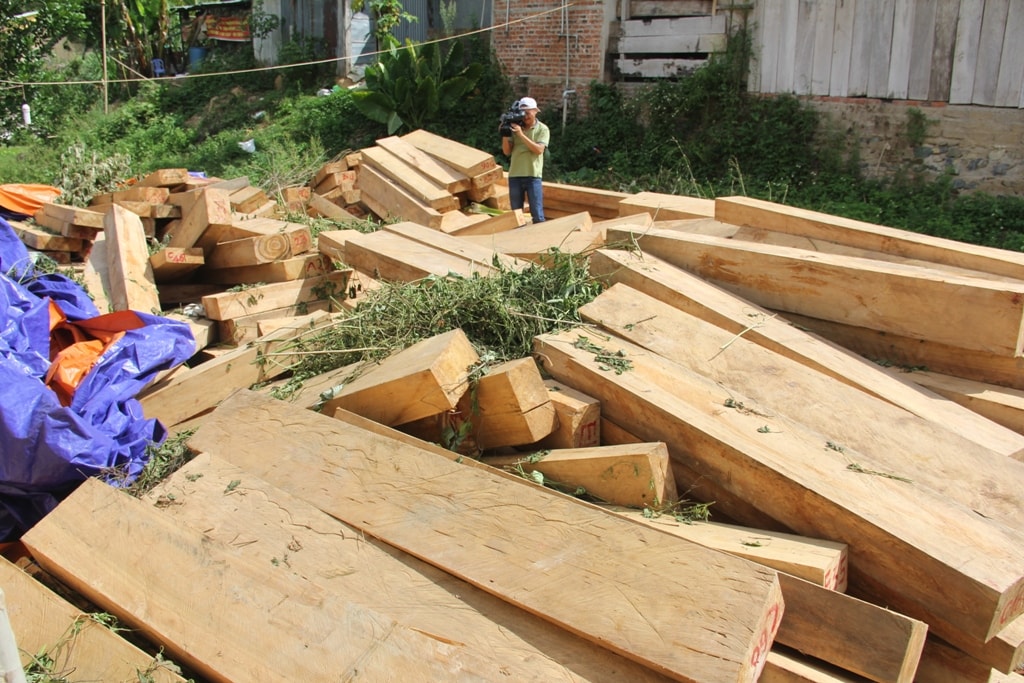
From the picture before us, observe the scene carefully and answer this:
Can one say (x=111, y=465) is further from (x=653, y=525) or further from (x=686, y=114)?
(x=686, y=114)

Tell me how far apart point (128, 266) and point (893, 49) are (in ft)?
26.9

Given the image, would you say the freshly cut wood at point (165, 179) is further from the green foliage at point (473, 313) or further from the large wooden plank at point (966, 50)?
the large wooden plank at point (966, 50)

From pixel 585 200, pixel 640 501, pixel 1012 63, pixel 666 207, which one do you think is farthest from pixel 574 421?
pixel 1012 63

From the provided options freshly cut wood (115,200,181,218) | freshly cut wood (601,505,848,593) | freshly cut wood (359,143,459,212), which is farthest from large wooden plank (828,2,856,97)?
freshly cut wood (601,505,848,593)

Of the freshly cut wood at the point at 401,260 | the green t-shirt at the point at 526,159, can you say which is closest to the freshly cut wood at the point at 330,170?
the green t-shirt at the point at 526,159

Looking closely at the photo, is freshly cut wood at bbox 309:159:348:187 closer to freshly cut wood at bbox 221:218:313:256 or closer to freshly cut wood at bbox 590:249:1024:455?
freshly cut wood at bbox 221:218:313:256

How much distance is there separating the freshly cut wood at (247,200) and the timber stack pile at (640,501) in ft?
12.6

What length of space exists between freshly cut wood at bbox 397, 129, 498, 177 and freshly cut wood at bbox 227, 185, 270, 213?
161cm

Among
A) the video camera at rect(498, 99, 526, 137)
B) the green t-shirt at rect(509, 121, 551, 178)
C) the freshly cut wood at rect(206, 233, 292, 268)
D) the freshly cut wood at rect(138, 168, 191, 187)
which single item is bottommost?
the freshly cut wood at rect(206, 233, 292, 268)

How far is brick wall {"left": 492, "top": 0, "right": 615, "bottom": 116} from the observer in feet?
40.9

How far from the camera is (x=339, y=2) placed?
16.1m

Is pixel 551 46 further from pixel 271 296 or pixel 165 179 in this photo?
pixel 271 296

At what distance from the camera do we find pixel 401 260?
4.78 meters

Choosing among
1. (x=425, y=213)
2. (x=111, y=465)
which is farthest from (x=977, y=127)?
(x=111, y=465)
